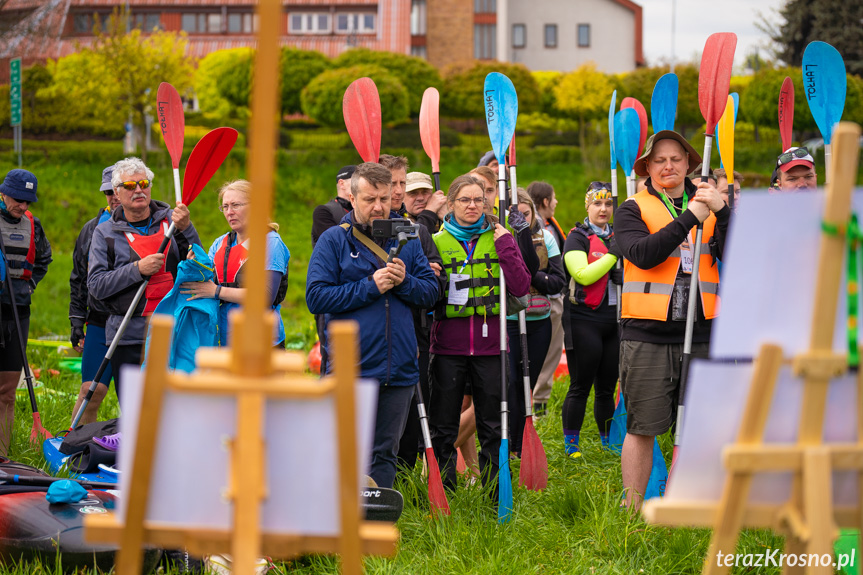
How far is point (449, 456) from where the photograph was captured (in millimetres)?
4230

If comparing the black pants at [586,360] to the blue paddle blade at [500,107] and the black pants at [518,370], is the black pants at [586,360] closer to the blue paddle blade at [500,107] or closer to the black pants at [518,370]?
the black pants at [518,370]

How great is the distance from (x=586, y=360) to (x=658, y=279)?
161 centimetres

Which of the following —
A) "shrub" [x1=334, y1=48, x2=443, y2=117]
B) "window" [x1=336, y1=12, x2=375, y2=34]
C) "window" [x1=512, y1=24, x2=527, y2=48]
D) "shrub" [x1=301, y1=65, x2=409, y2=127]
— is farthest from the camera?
Result: "window" [x1=512, y1=24, x2=527, y2=48]

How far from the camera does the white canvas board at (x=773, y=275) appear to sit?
1.71 metres

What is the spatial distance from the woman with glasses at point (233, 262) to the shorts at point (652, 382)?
1.69m

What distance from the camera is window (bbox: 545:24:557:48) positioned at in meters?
37.3

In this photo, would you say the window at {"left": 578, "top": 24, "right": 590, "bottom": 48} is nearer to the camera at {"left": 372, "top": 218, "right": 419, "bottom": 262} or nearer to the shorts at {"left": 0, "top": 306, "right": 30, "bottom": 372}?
the shorts at {"left": 0, "top": 306, "right": 30, "bottom": 372}

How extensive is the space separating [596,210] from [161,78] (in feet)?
55.9

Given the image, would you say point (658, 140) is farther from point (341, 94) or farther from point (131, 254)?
point (341, 94)

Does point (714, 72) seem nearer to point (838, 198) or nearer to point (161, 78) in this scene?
point (838, 198)

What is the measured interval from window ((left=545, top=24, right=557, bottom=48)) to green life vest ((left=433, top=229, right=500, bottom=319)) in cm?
3508

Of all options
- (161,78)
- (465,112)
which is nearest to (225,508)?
(161,78)

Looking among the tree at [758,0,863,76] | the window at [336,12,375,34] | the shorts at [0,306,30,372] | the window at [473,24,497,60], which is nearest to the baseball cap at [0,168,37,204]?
the shorts at [0,306,30,372]

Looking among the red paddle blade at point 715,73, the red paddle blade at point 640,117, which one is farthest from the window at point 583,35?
the red paddle blade at point 715,73
